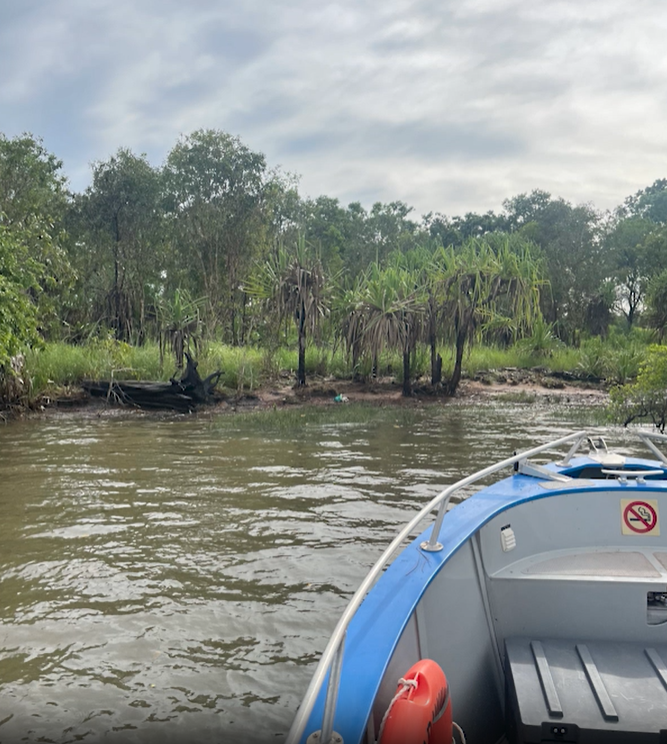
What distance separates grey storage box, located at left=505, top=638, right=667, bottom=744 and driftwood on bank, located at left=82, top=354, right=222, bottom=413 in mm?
13056

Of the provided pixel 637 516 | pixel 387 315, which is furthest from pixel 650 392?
pixel 637 516

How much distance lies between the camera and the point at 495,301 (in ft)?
58.7

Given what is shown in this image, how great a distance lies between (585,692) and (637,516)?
136cm

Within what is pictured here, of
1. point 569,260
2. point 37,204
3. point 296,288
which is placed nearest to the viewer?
point 296,288

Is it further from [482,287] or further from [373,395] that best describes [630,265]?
[373,395]

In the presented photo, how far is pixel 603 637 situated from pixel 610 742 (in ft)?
2.80

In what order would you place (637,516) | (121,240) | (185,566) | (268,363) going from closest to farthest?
(637,516)
(185,566)
(268,363)
(121,240)

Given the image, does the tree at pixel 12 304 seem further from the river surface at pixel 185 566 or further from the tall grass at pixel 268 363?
the river surface at pixel 185 566

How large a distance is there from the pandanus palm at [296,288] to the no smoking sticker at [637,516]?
561 inches

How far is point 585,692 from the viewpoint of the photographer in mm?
2684

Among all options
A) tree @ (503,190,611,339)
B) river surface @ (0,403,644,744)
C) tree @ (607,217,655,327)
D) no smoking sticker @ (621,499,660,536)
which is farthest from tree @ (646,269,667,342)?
no smoking sticker @ (621,499,660,536)

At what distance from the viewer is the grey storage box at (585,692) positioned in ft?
8.09

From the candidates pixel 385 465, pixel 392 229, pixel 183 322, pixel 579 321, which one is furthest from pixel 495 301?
pixel 392 229

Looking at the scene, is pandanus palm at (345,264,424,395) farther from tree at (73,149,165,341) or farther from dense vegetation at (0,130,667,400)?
tree at (73,149,165,341)
